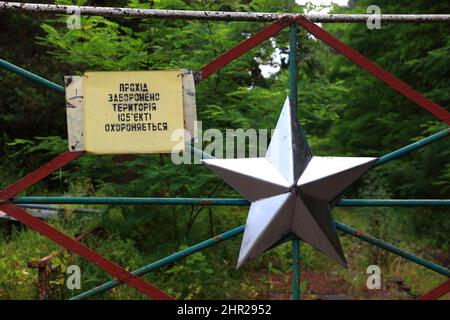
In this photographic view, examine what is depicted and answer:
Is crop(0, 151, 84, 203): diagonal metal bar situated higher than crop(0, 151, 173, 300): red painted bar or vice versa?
crop(0, 151, 84, 203): diagonal metal bar

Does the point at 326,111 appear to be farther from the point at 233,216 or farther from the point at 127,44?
the point at 127,44

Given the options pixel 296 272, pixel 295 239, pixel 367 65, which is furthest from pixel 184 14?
pixel 296 272

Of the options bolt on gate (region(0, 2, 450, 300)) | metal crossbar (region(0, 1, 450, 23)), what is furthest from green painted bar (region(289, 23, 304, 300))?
metal crossbar (region(0, 1, 450, 23))

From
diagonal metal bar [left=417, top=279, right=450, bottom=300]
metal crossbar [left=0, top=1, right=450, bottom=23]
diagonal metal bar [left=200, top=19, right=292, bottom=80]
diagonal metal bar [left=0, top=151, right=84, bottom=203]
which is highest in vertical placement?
metal crossbar [left=0, top=1, right=450, bottom=23]

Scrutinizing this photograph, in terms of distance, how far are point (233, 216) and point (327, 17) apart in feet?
14.0

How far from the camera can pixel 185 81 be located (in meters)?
2.61

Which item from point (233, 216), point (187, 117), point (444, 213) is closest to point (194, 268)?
point (233, 216)

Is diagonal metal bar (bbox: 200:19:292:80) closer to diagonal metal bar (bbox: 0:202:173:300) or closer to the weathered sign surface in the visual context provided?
the weathered sign surface

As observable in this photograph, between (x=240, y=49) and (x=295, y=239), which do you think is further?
(x=240, y=49)

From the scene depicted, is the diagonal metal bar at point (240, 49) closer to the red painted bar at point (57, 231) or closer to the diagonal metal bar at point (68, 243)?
the red painted bar at point (57, 231)

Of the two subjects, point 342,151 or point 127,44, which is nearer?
point 127,44

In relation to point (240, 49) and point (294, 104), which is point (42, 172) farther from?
point (294, 104)

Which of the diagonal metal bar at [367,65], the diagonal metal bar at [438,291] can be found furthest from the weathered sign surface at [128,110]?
the diagonal metal bar at [438,291]

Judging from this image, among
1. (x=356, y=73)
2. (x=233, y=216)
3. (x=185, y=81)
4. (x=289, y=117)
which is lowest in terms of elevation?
(x=233, y=216)
